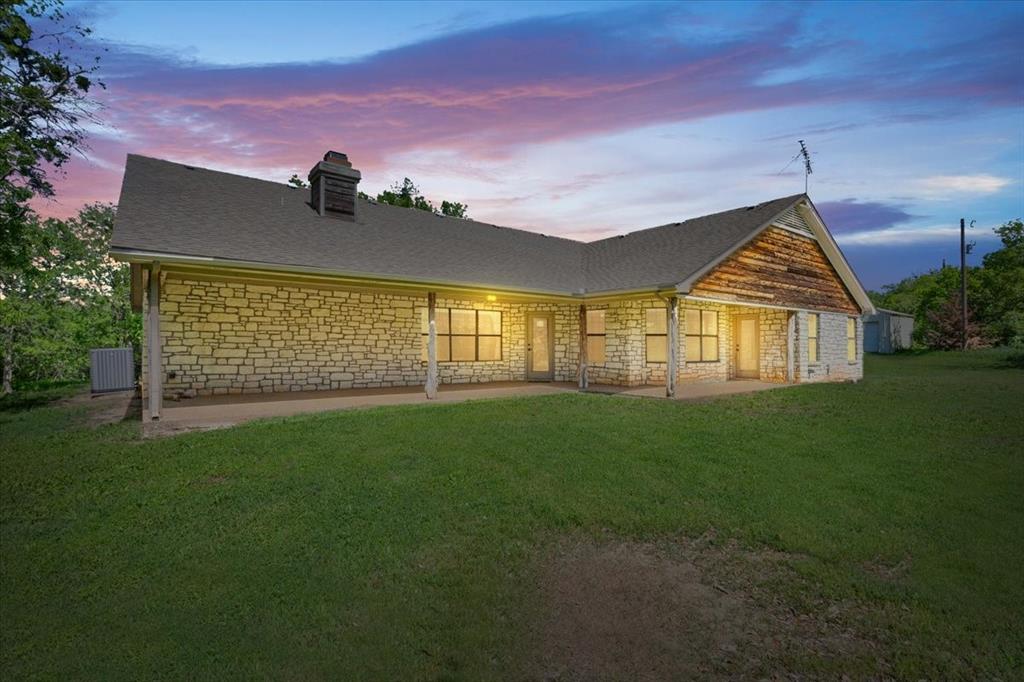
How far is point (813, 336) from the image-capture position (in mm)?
18062

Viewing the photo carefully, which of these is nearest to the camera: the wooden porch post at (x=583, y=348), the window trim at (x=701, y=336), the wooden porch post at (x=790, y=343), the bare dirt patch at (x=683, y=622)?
the bare dirt patch at (x=683, y=622)

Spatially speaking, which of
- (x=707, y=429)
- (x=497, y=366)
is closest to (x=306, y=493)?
(x=707, y=429)

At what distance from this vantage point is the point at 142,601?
4109mm

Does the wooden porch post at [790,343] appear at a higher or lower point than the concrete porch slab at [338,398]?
higher

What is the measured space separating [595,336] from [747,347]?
597 cm

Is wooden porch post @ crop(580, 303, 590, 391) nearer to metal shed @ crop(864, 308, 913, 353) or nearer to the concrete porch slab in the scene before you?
the concrete porch slab

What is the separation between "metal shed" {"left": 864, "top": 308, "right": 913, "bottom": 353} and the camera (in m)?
36.6

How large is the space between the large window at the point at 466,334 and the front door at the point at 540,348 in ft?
3.62

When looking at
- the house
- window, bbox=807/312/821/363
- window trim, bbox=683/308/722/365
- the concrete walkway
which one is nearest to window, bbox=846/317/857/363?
the house

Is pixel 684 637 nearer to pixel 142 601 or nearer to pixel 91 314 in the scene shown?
pixel 142 601

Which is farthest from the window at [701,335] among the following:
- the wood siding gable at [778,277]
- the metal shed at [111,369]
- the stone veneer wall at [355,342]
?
the metal shed at [111,369]

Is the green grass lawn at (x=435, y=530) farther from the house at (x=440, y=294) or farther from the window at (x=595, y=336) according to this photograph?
the window at (x=595, y=336)

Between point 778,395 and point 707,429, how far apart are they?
5235mm

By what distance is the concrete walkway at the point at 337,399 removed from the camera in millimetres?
9312
